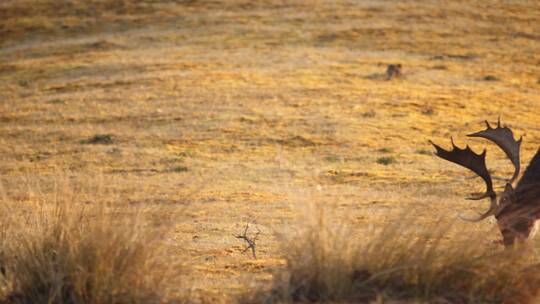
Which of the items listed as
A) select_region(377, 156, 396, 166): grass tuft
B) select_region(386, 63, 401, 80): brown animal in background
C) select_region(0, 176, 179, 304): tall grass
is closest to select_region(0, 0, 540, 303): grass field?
select_region(377, 156, 396, 166): grass tuft

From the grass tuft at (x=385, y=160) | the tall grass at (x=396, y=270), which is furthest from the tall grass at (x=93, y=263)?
the grass tuft at (x=385, y=160)

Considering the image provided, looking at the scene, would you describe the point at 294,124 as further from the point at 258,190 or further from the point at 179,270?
the point at 179,270

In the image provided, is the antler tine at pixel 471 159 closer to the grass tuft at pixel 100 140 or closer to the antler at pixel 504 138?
the antler at pixel 504 138

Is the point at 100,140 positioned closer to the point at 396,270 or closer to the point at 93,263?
the point at 93,263

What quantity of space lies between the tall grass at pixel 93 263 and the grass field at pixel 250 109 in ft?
Answer: 0.89

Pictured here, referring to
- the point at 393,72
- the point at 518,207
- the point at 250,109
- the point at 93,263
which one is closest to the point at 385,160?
the point at 250,109

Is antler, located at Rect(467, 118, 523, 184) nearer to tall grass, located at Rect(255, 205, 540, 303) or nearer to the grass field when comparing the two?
the grass field

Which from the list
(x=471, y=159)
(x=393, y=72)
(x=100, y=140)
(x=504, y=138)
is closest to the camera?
(x=471, y=159)

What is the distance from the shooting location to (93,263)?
658 centimetres

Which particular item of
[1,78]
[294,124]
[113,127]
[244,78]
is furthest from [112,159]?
[1,78]

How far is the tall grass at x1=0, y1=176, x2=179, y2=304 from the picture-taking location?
6.50 m

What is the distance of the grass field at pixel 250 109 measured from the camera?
11836 mm

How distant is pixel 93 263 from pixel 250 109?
18.3m

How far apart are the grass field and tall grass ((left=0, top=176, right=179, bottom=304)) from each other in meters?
0.27
